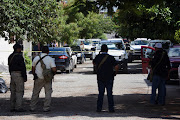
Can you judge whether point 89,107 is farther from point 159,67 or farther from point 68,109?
point 159,67

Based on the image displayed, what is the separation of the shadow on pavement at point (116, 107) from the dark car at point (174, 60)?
3.92m

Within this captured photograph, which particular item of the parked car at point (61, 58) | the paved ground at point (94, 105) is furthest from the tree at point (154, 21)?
the paved ground at point (94, 105)

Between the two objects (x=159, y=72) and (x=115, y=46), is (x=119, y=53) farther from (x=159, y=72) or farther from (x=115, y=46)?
(x=159, y=72)

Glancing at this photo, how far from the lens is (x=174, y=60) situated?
1873 centimetres

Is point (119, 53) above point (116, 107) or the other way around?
above

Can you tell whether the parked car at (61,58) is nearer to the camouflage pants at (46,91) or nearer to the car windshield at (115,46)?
the car windshield at (115,46)

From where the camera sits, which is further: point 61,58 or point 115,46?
point 115,46

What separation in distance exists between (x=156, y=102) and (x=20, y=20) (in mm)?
6486

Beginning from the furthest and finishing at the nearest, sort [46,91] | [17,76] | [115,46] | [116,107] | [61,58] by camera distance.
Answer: [115,46] < [61,58] < [116,107] < [17,76] < [46,91]

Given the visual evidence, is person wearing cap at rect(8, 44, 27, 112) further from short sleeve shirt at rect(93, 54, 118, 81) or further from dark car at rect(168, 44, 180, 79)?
dark car at rect(168, 44, 180, 79)

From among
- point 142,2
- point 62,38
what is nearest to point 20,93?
point 142,2

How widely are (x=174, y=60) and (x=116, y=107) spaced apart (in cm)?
729

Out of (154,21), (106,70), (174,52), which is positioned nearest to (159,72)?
(106,70)

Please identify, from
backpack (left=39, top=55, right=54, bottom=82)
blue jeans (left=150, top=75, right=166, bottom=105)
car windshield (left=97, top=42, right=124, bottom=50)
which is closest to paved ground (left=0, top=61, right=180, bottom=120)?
blue jeans (left=150, top=75, right=166, bottom=105)
